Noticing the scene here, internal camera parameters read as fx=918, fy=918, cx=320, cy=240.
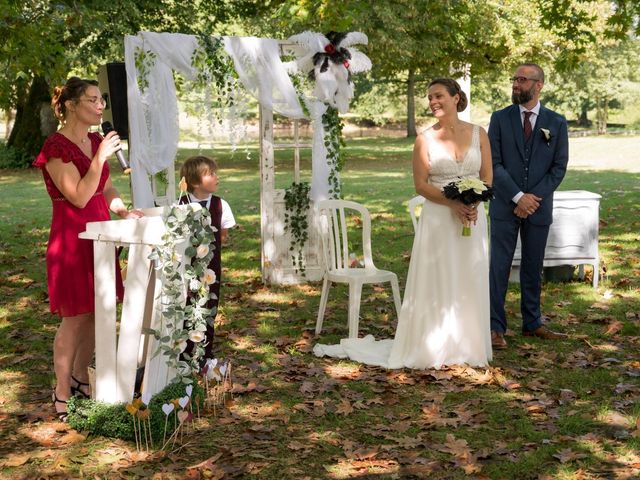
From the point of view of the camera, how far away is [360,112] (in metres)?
60.9

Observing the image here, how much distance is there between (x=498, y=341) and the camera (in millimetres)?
7355

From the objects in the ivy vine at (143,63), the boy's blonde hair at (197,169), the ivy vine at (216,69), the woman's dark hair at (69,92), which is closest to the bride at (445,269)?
the boy's blonde hair at (197,169)

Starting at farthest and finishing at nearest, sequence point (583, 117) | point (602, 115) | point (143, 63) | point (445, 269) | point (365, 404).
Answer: point (583, 117) < point (602, 115) < point (143, 63) < point (445, 269) < point (365, 404)

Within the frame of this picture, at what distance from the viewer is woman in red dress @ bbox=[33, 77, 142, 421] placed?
5.18 metres

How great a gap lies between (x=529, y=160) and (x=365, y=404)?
2.65 m

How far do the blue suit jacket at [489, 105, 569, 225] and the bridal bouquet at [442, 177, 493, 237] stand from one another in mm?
751

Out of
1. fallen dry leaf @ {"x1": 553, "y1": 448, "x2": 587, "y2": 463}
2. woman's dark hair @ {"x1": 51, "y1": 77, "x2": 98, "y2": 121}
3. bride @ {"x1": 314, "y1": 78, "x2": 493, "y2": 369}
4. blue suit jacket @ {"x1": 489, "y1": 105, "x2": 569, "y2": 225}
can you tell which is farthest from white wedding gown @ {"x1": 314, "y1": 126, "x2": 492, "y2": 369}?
woman's dark hair @ {"x1": 51, "y1": 77, "x2": 98, "y2": 121}

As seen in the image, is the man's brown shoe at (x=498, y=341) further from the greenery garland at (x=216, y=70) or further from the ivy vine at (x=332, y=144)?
the greenery garland at (x=216, y=70)

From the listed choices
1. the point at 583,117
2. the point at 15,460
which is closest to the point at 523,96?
the point at 15,460

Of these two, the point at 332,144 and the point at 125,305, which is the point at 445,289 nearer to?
the point at 125,305

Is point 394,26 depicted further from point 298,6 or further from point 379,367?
point 379,367

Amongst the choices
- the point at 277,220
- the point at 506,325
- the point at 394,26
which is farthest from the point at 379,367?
the point at 394,26

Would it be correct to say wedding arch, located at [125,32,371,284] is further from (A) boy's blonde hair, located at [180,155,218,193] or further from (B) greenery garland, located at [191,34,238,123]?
(A) boy's blonde hair, located at [180,155,218,193]

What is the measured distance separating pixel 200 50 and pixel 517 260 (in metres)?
3.92
